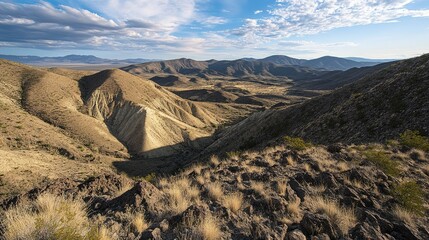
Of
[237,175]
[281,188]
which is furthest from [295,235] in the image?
[237,175]

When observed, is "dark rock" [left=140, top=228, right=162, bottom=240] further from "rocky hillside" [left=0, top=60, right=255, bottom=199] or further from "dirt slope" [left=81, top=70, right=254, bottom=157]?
"dirt slope" [left=81, top=70, right=254, bottom=157]

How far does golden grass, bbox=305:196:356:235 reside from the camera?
733 cm

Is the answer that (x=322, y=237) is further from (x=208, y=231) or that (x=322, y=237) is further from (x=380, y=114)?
(x=380, y=114)

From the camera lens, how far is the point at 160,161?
60406mm

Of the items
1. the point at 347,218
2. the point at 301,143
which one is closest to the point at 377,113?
the point at 301,143

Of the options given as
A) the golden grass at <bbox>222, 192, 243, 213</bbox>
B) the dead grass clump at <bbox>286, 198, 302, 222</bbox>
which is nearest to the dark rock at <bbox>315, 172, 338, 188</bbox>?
the dead grass clump at <bbox>286, 198, 302, 222</bbox>

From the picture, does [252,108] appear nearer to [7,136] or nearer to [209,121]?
[209,121]

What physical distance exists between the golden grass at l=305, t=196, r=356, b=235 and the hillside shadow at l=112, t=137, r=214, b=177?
41396 millimetres

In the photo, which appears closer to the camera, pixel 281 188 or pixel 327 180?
pixel 281 188

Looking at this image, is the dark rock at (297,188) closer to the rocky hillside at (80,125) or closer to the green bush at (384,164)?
the green bush at (384,164)

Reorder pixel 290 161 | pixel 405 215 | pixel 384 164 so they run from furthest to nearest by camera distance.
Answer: pixel 290 161 → pixel 384 164 → pixel 405 215

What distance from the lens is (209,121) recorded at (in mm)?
99375

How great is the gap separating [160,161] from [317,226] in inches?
2190

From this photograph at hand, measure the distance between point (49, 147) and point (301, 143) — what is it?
43821 mm
